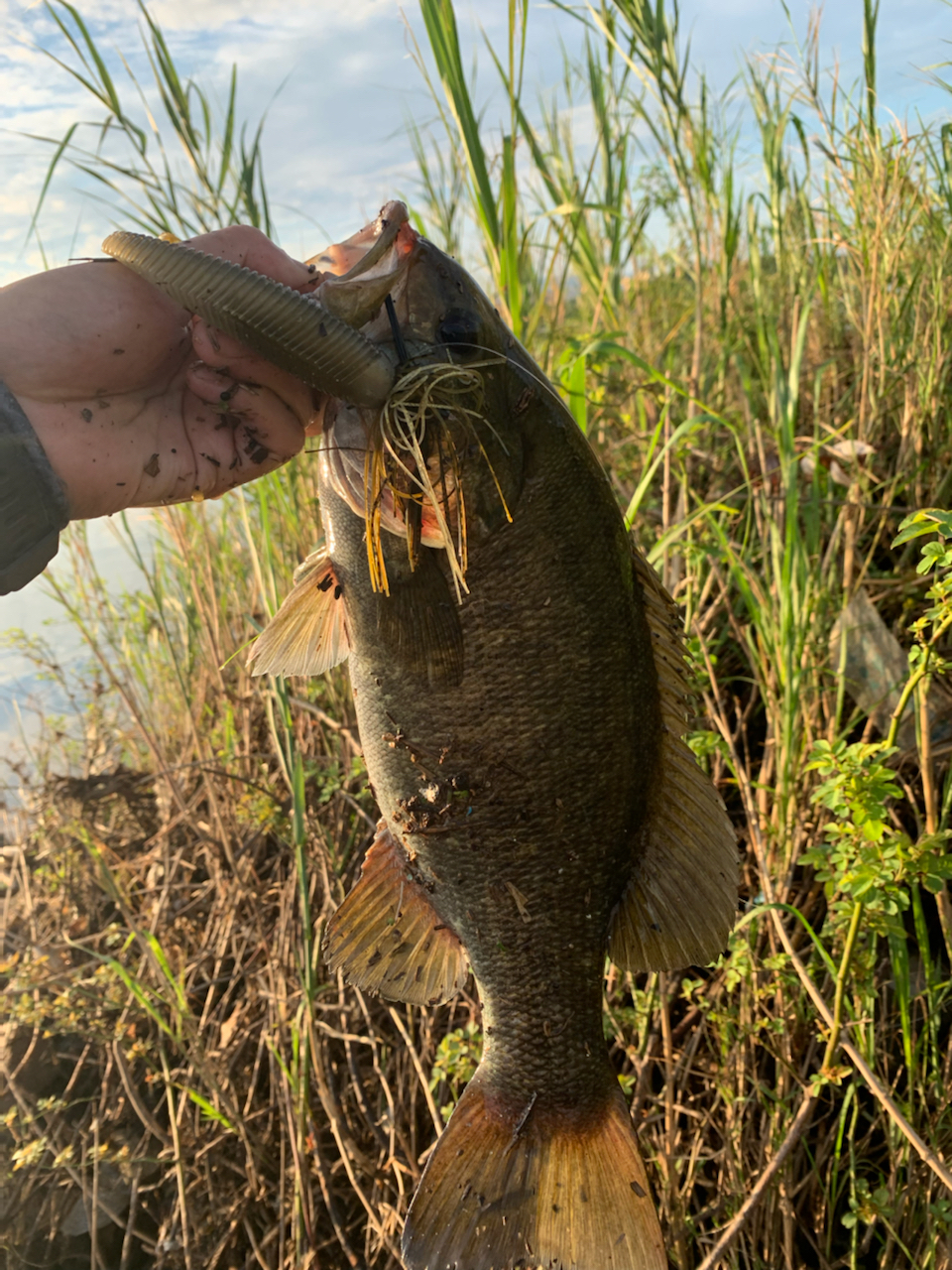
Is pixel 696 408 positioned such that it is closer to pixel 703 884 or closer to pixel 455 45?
pixel 455 45

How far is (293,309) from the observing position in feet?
4.14

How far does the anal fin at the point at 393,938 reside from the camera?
5.66 feet

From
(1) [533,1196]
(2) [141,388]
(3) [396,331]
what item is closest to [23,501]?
(2) [141,388]

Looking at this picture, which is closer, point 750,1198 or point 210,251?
point 210,251

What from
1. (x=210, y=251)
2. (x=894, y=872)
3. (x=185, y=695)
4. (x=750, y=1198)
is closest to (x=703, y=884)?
(x=894, y=872)

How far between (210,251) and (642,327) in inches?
154

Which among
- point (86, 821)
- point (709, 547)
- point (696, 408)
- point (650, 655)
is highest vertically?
point (696, 408)

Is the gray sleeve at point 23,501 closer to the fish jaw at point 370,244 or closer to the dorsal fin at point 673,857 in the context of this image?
the fish jaw at point 370,244

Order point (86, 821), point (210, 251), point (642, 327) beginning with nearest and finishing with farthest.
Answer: point (210, 251) → point (86, 821) → point (642, 327)

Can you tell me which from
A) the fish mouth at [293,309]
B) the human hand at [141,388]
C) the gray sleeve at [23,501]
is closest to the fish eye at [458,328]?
the fish mouth at [293,309]

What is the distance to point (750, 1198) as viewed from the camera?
5.69 ft

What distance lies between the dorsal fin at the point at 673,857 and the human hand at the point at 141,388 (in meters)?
0.80

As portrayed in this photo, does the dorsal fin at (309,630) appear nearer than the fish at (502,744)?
No

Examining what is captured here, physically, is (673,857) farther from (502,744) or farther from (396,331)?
→ (396,331)
